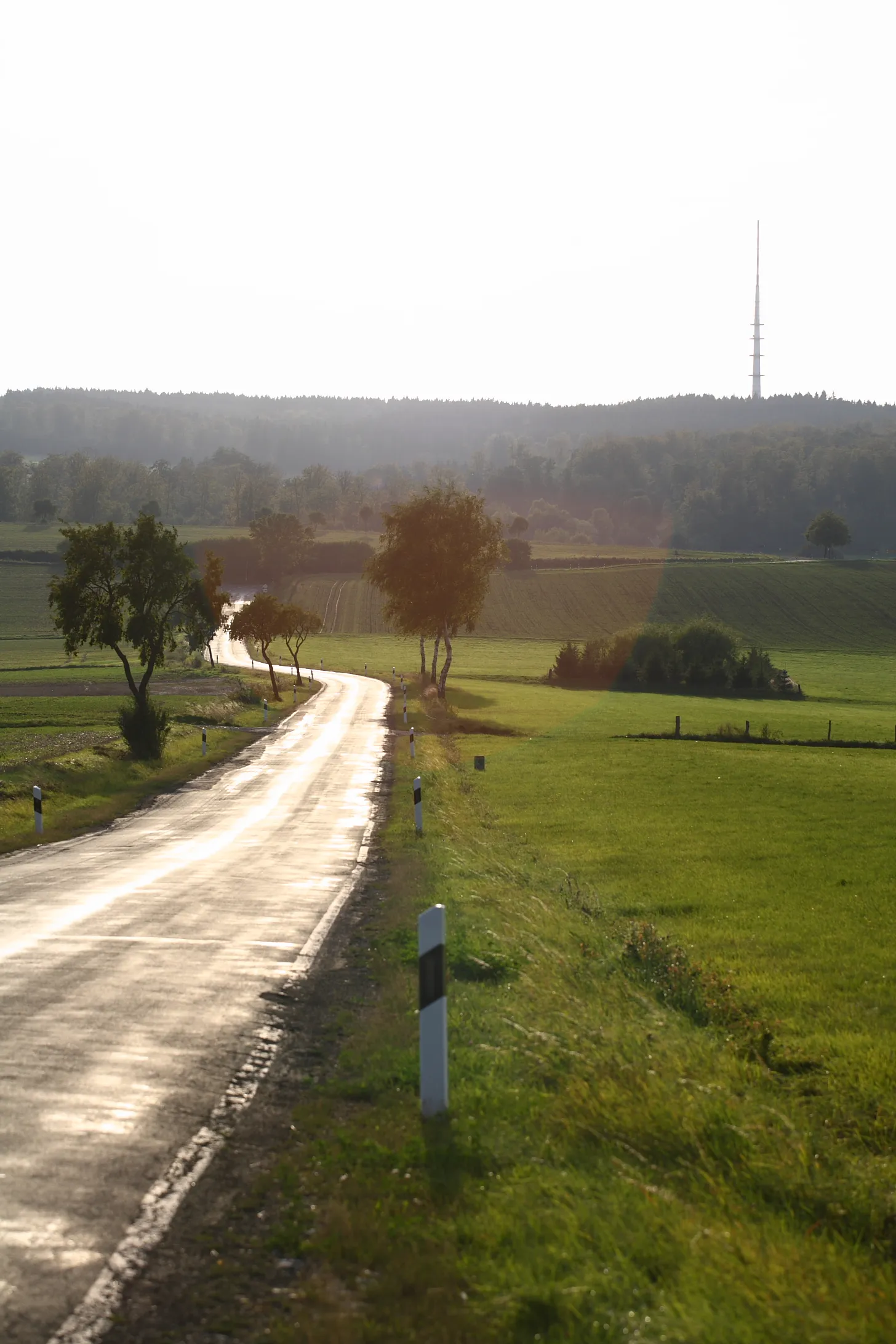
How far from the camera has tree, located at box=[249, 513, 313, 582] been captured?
161375 mm

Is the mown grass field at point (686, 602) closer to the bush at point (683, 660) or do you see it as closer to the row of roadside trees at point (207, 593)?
the row of roadside trees at point (207, 593)

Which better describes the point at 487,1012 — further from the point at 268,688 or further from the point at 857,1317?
the point at 268,688

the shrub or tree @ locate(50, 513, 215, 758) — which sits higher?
tree @ locate(50, 513, 215, 758)

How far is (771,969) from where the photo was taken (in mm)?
13031

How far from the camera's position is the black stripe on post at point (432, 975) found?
23.9 ft

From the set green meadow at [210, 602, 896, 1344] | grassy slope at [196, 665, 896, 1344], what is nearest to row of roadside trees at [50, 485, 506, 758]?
green meadow at [210, 602, 896, 1344]

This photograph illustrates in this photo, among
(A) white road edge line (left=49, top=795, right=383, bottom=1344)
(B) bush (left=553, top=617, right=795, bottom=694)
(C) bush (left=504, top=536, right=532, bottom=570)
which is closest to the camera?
(A) white road edge line (left=49, top=795, right=383, bottom=1344)

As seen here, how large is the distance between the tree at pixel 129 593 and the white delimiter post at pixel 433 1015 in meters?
29.7

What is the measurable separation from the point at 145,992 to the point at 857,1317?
7.03 m

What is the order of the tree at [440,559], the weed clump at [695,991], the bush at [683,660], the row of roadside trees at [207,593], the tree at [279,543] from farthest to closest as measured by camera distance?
the tree at [279,543]
the bush at [683,660]
the tree at [440,559]
the row of roadside trees at [207,593]
the weed clump at [695,991]

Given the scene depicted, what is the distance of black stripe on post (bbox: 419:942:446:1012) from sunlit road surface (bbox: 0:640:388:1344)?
1567 millimetres

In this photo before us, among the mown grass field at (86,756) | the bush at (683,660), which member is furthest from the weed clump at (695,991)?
the bush at (683,660)

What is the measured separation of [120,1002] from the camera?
32.8 ft

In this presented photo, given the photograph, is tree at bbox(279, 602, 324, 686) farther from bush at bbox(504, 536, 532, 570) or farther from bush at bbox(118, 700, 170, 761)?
bush at bbox(504, 536, 532, 570)
